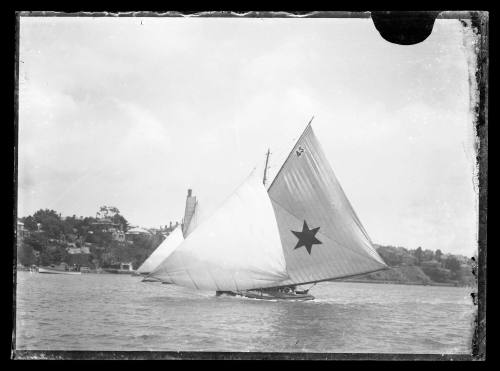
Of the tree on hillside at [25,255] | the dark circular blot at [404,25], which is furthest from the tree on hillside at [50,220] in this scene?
the dark circular blot at [404,25]

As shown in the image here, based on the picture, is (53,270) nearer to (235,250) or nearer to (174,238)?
(174,238)

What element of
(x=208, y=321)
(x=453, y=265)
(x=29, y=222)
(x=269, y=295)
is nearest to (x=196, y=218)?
(x=208, y=321)

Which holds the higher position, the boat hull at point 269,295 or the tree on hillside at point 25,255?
the tree on hillside at point 25,255

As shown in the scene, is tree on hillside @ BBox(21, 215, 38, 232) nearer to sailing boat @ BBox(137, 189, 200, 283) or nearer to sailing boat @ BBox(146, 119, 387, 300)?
sailing boat @ BBox(137, 189, 200, 283)

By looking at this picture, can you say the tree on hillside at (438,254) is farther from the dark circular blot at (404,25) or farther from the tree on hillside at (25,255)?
the tree on hillside at (25,255)

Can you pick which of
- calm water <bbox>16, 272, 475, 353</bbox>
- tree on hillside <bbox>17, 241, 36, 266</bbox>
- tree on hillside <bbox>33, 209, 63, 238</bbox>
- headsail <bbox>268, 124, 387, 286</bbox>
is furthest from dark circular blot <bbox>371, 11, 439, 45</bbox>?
tree on hillside <bbox>17, 241, 36, 266</bbox>
